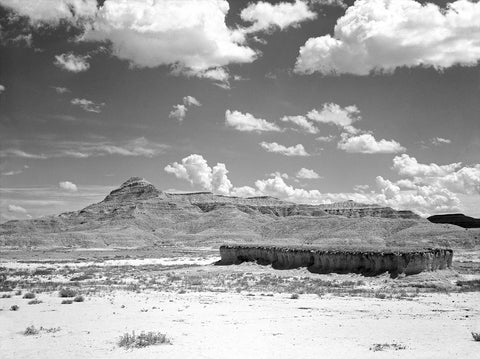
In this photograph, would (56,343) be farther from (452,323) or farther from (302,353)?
(452,323)

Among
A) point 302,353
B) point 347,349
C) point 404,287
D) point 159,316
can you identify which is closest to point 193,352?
point 302,353

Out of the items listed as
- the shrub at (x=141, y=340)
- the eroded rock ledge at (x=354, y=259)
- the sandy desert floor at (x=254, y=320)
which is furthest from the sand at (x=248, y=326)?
the eroded rock ledge at (x=354, y=259)

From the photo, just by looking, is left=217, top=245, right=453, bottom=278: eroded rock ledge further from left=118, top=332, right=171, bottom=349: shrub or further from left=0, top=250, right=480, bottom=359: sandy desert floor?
left=118, top=332, right=171, bottom=349: shrub

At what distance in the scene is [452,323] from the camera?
674 inches

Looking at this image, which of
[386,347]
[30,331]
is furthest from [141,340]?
[386,347]

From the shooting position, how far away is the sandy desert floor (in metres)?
13.0

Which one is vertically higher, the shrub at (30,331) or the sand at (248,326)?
the shrub at (30,331)

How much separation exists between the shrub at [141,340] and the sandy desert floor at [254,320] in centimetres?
26

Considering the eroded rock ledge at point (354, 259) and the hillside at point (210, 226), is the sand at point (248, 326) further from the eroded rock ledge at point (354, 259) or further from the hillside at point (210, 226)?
the hillside at point (210, 226)

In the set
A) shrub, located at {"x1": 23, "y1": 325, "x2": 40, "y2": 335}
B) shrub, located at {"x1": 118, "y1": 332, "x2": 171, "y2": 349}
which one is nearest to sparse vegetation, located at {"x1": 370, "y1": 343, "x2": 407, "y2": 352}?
shrub, located at {"x1": 118, "y1": 332, "x2": 171, "y2": 349}

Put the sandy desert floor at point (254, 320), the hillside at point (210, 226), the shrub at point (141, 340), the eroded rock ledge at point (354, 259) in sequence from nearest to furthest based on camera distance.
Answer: the sandy desert floor at point (254, 320)
the shrub at point (141, 340)
the eroded rock ledge at point (354, 259)
the hillside at point (210, 226)

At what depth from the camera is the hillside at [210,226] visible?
326 feet

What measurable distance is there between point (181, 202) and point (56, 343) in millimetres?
168785

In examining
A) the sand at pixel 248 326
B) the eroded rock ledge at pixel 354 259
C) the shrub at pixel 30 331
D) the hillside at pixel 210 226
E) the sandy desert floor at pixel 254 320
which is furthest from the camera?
the hillside at pixel 210 226
